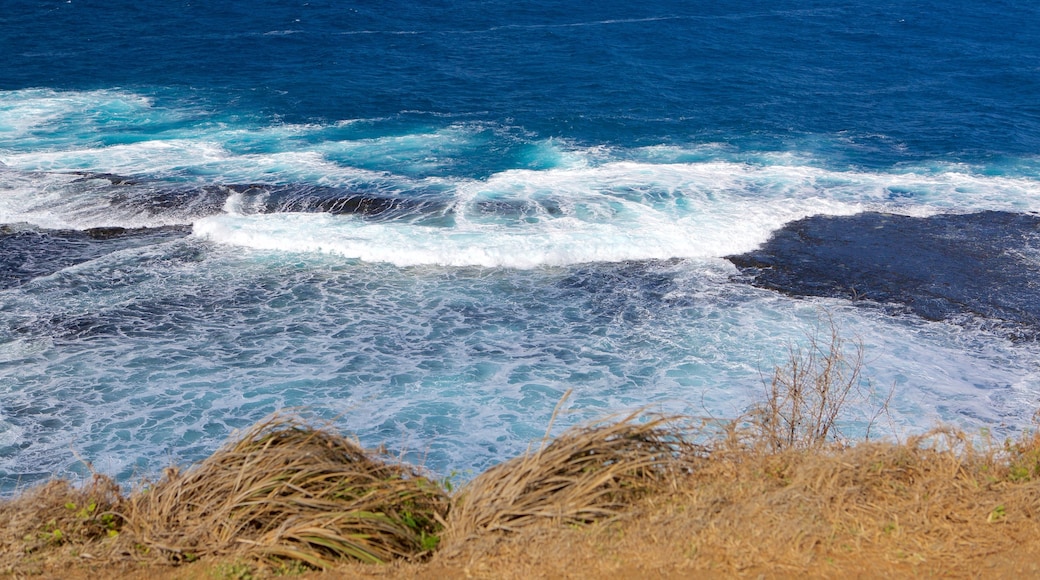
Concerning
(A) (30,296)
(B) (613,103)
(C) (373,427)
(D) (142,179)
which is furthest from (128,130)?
(C) (373,427)

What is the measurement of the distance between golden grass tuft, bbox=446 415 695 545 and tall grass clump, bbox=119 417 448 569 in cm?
34

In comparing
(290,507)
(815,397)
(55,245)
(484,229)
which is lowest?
(55,245)

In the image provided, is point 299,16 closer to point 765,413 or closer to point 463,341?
point 463,341

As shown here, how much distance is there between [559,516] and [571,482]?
34 cm

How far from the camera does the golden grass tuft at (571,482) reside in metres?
6.30

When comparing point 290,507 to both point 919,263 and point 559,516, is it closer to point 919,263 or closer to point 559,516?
point 559,516

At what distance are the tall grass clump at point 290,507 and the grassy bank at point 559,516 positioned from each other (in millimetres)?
14

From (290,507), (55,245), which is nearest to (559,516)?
(290,507)

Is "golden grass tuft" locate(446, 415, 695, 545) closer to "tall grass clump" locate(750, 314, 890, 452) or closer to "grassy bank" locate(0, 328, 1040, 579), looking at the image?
"grassy bank" locate(0, 328, 1040, 579)

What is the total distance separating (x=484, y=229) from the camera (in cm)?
1902

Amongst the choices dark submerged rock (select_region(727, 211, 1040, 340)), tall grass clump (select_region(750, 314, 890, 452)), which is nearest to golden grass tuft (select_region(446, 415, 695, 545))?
tall grass clump (select_region(750, 314, 890, 452))

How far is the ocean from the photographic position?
503 inches

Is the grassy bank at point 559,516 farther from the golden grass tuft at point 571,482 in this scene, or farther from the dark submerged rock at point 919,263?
the dark submerged rock at point 919,263

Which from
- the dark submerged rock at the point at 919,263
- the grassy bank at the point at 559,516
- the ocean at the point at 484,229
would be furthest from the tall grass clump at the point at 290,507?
the dark submerged rock at the point at 919,263
